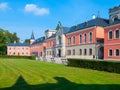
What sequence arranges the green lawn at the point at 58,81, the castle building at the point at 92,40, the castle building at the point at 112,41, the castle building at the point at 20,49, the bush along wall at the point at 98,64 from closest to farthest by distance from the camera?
the green lawn at the point at 58,81 → the bush along wall at the point at 98,64 → the castle building at the point at 112,41 → the castle building at the point at 92,40 → the castle building at the point at 20,49

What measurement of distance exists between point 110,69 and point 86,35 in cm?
2870

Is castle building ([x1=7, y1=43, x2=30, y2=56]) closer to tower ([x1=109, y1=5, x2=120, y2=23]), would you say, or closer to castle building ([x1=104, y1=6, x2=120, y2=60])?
tower ([x1=109, y1=5, x2=120, y2=23])

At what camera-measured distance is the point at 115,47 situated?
3922 cm

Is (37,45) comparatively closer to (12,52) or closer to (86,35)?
(12,52)

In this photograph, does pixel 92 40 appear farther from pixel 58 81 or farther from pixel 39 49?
pixel 39 49

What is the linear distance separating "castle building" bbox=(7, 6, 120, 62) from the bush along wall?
1227 centimetres

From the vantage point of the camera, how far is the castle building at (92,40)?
3959 centimetres

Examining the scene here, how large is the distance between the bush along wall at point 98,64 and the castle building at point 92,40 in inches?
483

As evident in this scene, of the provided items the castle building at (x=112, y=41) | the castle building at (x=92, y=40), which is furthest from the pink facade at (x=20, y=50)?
the castle building at (x=112, y=41)

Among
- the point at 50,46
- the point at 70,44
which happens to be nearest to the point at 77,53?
the point at 70,44

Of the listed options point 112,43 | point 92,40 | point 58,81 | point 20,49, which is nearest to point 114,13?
point 92,40

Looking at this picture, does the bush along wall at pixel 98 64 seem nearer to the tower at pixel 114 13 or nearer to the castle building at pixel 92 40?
the castle building at pixel 92 40

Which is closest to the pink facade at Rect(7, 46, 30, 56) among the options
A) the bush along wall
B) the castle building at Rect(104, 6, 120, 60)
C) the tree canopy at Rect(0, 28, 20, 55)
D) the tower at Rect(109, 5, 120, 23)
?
the tree canopy at Rect(0, 28, 20, 55)

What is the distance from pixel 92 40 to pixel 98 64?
948 inches
